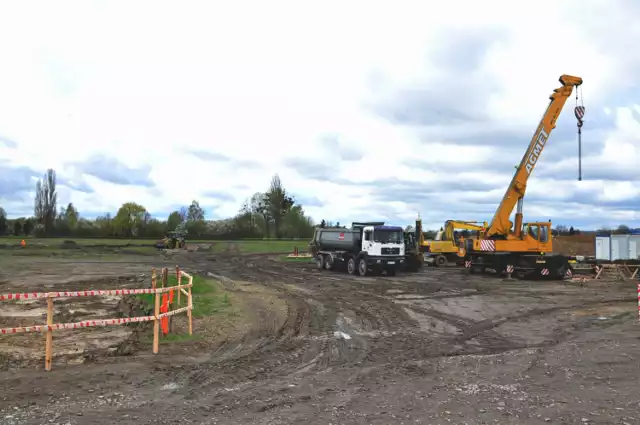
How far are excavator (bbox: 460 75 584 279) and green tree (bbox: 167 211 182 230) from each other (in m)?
72.9

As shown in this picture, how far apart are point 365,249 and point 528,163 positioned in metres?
10.3

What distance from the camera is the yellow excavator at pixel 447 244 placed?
3834cm

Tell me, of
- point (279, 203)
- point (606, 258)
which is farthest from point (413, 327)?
point (279, 203)

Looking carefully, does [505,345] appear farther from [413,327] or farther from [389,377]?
[389,377]

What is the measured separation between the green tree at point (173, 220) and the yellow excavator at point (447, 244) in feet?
210

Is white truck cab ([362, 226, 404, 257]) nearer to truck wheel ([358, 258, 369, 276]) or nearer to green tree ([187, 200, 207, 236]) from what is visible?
truck wheel ([358, 258, 369, 276])

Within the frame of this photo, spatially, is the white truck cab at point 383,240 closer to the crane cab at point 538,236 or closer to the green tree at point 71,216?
the crane cab at point 538,236

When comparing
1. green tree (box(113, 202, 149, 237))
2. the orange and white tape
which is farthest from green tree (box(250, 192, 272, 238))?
the orange and white tape

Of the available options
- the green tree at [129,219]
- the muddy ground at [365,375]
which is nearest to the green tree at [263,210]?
the green tree at [129,219]

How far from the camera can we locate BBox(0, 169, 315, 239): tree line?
95.4m

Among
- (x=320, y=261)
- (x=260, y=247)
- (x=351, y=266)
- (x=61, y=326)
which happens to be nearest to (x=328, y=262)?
(x=320, y=261)

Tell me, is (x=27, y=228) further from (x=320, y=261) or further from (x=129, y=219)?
(x=320, y=261)

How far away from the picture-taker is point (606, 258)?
111ft

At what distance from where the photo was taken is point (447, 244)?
39.2m
